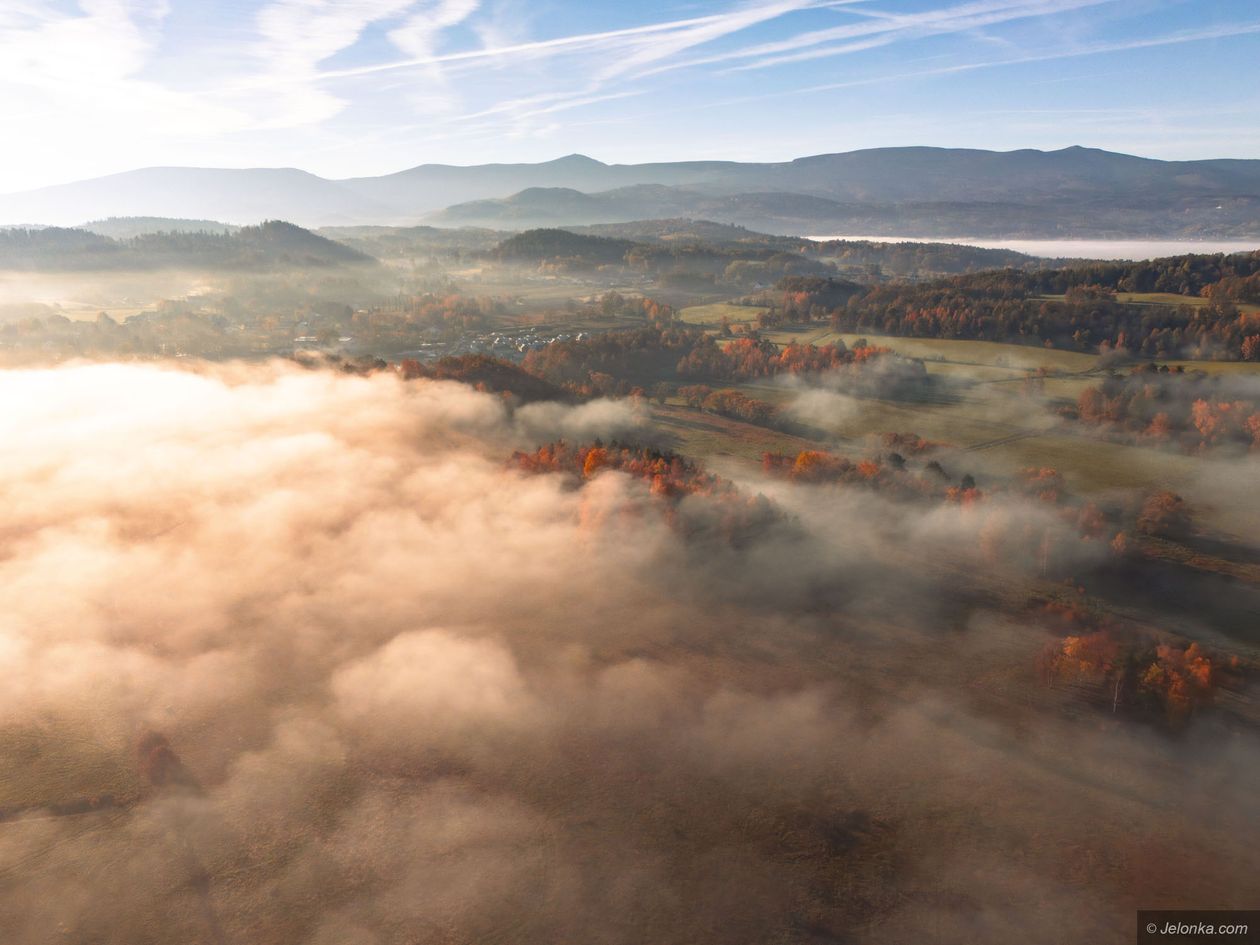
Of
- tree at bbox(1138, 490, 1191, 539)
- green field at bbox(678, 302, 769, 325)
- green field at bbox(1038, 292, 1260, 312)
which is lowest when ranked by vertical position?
tree at bbox(1138, 490, 1191, 539)

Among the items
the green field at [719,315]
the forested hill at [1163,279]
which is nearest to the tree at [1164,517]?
the forested hill at [1163,279]

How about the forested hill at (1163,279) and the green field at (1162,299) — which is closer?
the green field at (1162,299)

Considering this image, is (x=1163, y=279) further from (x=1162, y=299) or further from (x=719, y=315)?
(x=719, y=315)

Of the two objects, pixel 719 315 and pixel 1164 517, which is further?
pixel 719 315

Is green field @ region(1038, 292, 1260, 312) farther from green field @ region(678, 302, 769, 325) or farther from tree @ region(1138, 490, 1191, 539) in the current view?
tree @ region(1138, 490, 1191, 539)

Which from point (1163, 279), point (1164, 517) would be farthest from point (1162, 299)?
point (1164, 517)

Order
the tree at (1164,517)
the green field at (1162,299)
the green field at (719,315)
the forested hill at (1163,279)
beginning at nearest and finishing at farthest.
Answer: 1. the tree at (1164,517)
2. the green field at (1162,299)
3. the forested hill at (1163,279)
4. the green field at (719,315)

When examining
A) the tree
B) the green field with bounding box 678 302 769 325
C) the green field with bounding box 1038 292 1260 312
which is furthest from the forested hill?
the tree

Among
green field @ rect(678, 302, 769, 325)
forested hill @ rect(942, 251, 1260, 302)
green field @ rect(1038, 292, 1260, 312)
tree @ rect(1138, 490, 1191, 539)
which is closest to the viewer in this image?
tree @ rect(1138, 490, 1191, 539)

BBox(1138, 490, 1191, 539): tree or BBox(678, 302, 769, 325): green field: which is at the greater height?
BBox(678, 302, 769, 325): green field

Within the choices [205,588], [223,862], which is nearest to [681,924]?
[223,862]

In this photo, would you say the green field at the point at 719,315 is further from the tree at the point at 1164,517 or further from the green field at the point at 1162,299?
the tree at the point at 1164,517
